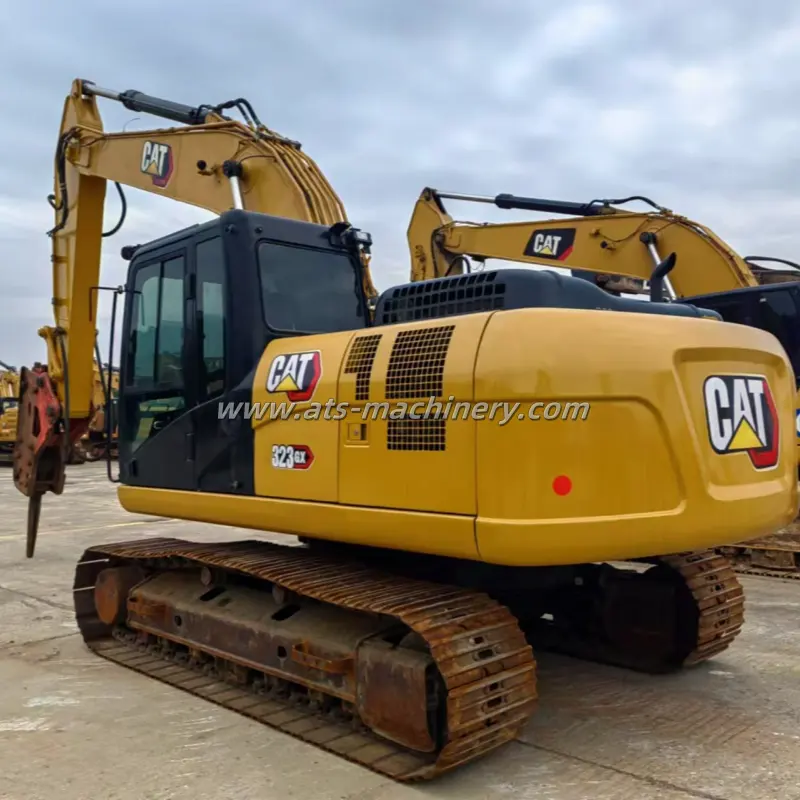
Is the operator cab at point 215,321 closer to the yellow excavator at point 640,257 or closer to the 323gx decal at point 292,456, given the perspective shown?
the 323gx decal at point 292,456

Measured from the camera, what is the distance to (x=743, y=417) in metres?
3.67

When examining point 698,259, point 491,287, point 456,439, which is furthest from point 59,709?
point 698,259

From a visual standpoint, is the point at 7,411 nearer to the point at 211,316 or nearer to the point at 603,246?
the point at 603,246

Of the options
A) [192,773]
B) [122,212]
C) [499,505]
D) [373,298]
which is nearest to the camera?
[499,505]

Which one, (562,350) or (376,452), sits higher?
(562,350)

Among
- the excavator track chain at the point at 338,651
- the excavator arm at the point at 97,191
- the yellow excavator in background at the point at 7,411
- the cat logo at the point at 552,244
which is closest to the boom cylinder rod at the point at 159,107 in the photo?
the excavator arm at the point at 97,191

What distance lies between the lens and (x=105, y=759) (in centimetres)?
379

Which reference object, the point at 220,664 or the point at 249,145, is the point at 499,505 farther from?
the point at 249,145

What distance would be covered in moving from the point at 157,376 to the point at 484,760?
115 inches

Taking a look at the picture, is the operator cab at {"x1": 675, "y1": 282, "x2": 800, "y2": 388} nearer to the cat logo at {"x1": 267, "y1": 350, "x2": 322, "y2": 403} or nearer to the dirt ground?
the dirt ground

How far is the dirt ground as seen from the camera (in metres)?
3.47

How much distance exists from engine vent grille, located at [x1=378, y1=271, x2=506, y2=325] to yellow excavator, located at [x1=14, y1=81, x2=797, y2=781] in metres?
0.01

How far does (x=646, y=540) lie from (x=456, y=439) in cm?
85

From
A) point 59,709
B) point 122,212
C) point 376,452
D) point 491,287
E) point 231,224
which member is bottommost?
point 59,709
